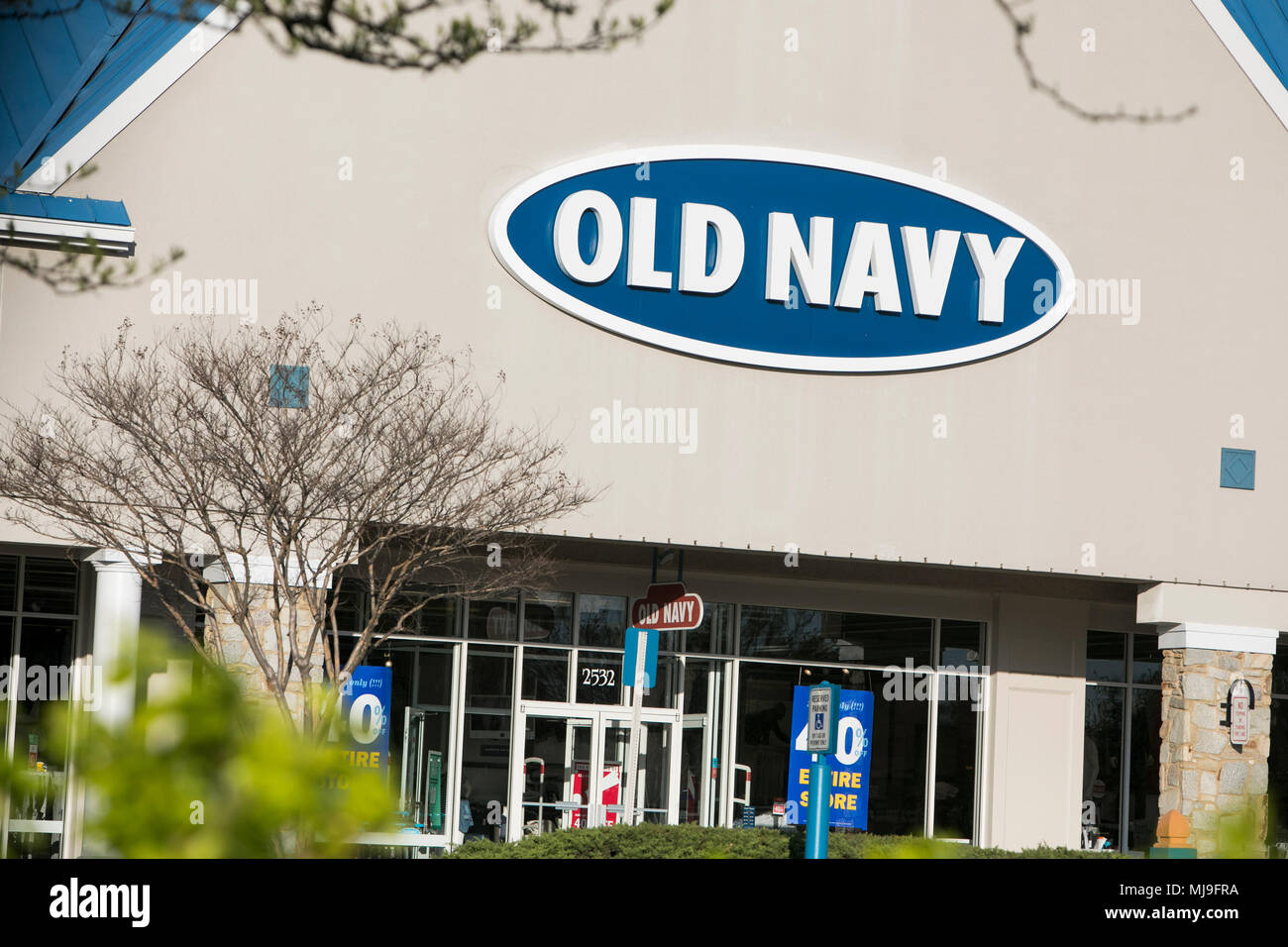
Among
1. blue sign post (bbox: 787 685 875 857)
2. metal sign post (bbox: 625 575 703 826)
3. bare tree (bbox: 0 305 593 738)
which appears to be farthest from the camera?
blue sign post (bbox: 787 685 875 857)

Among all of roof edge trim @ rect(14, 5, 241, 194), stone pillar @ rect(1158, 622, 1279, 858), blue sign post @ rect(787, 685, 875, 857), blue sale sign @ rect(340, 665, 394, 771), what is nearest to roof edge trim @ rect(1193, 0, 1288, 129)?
stone pillar @ rect(1158, 622, 1279, 858)

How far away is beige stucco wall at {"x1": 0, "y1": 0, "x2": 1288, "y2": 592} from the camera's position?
16266mm

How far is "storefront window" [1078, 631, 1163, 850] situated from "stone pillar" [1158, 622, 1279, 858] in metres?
1.96

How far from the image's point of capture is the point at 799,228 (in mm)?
17984

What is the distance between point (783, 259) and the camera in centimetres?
1792

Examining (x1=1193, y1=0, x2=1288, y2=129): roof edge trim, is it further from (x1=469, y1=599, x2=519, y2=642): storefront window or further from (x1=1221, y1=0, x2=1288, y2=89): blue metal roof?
(x1=469, y1=599, x2=519, y2=642): storefront window

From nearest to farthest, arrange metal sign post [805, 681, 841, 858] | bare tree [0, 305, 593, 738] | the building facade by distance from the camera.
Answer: metal sign post [805, 681, 841, 858]
bare tree [0, 305, 593, 738]
the building facade

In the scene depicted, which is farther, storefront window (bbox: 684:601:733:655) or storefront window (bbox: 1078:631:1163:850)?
storefront window (bbox: 1078:631:1163:850)

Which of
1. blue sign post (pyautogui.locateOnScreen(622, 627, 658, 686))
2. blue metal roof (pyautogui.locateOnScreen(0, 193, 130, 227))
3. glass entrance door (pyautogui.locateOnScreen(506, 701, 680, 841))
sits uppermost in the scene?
blue metal roof (pyautogui.locateOnScreen(0, 193, 130, 227))

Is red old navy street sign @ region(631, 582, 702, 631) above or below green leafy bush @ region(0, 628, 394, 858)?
below

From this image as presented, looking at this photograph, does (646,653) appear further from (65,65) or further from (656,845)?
(65,65)

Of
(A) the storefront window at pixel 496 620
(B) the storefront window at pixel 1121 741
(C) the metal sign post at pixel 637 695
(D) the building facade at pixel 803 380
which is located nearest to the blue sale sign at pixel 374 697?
(D) the building facade at pixel 803 380

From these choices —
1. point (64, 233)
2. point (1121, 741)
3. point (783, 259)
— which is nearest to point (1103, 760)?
point (1121, 741)
